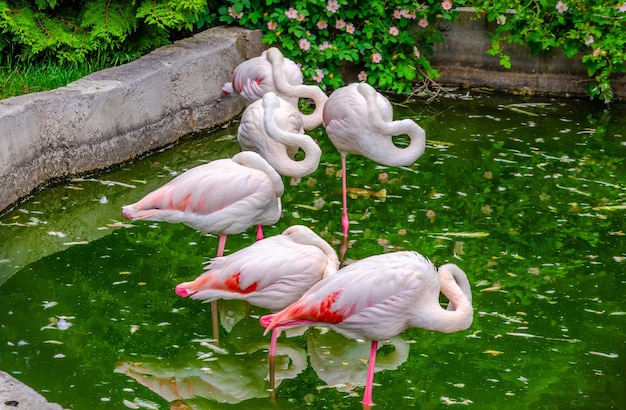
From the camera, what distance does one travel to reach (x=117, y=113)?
6582 millimetres

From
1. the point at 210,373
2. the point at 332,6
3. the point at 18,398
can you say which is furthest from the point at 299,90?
the point at 18,398

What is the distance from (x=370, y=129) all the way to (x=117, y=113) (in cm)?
189

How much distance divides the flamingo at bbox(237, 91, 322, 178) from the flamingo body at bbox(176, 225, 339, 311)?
1.04 m

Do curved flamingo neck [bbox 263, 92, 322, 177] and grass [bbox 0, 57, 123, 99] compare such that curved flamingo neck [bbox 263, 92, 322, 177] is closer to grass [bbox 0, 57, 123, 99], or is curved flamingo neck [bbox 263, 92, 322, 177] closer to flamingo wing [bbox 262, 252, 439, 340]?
flamingo wing [bbox 262, 252, 439, 340]

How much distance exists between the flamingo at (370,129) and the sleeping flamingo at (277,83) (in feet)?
1.99

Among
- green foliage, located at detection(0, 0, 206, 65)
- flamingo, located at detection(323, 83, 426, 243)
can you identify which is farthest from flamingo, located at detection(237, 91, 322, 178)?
green foliage, located at detection(0, 0, 206, 65)

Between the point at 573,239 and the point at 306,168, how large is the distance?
64.5 inches

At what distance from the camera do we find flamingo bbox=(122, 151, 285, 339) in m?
4.89

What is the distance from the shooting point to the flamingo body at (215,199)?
16.0 feet

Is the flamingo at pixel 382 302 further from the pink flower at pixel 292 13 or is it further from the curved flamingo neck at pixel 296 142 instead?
the pink flower at pixel 292 13

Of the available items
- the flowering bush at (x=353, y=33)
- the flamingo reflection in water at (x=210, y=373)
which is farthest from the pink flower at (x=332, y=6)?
the flamingo reflection in water at (x=210, y=373)

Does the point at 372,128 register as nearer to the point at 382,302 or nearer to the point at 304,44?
the point at 382,302

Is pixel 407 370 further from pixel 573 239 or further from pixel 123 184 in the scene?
pixel 123 184

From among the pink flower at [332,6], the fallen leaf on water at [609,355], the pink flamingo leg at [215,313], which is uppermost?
the pink flower at [332,6]
